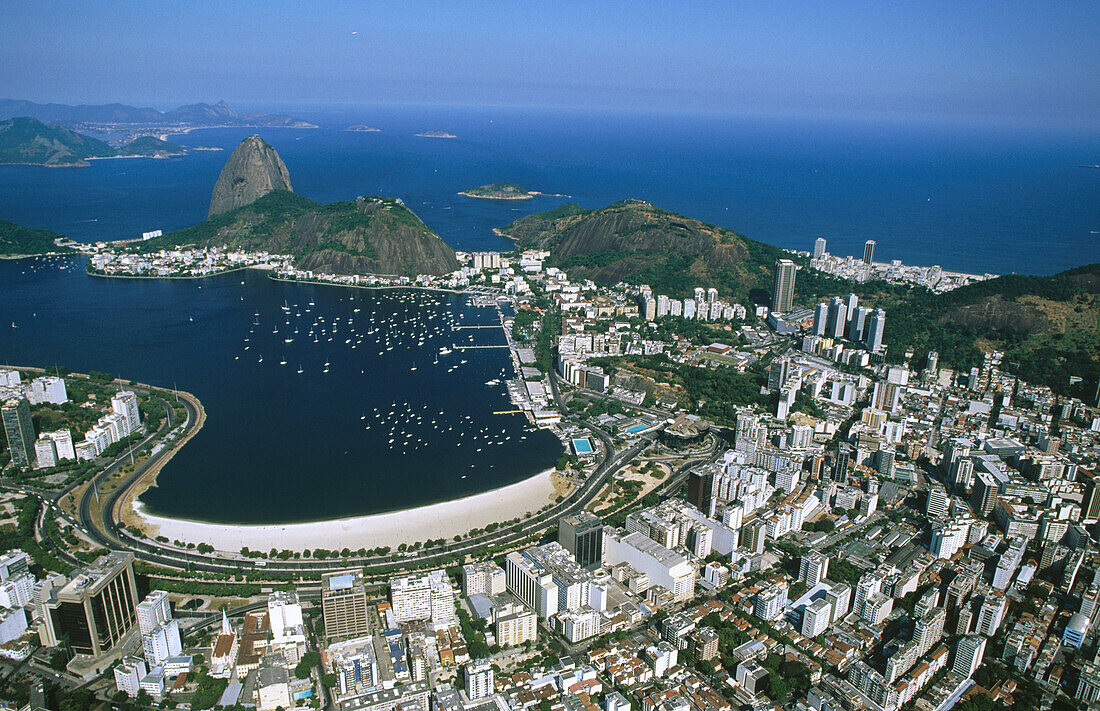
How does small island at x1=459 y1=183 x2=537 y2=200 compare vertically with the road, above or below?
above

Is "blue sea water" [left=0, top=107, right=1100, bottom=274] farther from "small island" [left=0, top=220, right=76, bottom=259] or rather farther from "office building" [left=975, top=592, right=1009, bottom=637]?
"office building" [left=975, top=592, right=1009, bottom=637]

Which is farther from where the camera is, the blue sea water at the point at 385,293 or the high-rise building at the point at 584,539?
the blue sea water at the point at 385,293

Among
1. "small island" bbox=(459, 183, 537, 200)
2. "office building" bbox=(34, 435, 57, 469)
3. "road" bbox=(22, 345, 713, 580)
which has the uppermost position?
"small island" bbox=(459, 183, 537, 200)

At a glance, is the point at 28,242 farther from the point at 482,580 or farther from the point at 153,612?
the point at 482,580

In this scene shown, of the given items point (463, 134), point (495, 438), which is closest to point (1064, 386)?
point (495, 438)

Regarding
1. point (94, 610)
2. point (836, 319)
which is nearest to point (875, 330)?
point (836, 319)

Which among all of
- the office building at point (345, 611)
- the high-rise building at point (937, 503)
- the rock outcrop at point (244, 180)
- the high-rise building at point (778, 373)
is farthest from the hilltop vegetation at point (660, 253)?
the office building at point (345, 611)

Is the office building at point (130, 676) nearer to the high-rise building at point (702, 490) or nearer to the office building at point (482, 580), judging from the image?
the office building at point (482, 580)

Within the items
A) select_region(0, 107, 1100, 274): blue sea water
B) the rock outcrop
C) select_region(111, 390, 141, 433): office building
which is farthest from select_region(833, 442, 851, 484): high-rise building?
the rock outcrop
